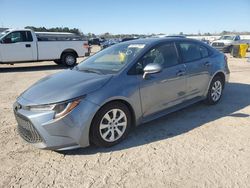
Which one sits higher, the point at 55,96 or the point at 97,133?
the point at 55,96

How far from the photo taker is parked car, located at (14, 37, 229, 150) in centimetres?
337

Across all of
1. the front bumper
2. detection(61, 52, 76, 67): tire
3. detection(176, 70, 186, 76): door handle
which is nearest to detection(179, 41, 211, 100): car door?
detection(176, 70, 186, 76): door handle

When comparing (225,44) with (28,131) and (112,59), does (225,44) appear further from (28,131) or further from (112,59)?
(28,131)

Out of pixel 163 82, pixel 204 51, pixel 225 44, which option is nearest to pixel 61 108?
pixel 163 82

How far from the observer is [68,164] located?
11.1 feet

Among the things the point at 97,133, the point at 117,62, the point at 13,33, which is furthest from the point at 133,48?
the point at 13,33

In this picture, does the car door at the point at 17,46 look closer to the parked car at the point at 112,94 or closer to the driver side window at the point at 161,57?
the parked car at the point at 112,94

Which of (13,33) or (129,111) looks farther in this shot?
(13,33)

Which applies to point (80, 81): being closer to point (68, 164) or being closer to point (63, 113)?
point (63, 113)

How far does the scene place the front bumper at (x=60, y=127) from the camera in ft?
10.8

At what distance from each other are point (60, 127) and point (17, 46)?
35.2 ft

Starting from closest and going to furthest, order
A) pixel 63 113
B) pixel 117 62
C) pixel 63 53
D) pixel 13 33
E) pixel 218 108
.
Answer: pixel 63 113 → pixel 117 62 → pixel 218 108 → pixel 13 33 → pixel 63 53

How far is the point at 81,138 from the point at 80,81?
862 millimetres

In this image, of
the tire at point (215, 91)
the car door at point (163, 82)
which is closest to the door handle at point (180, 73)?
the car door at point (163, 82)
